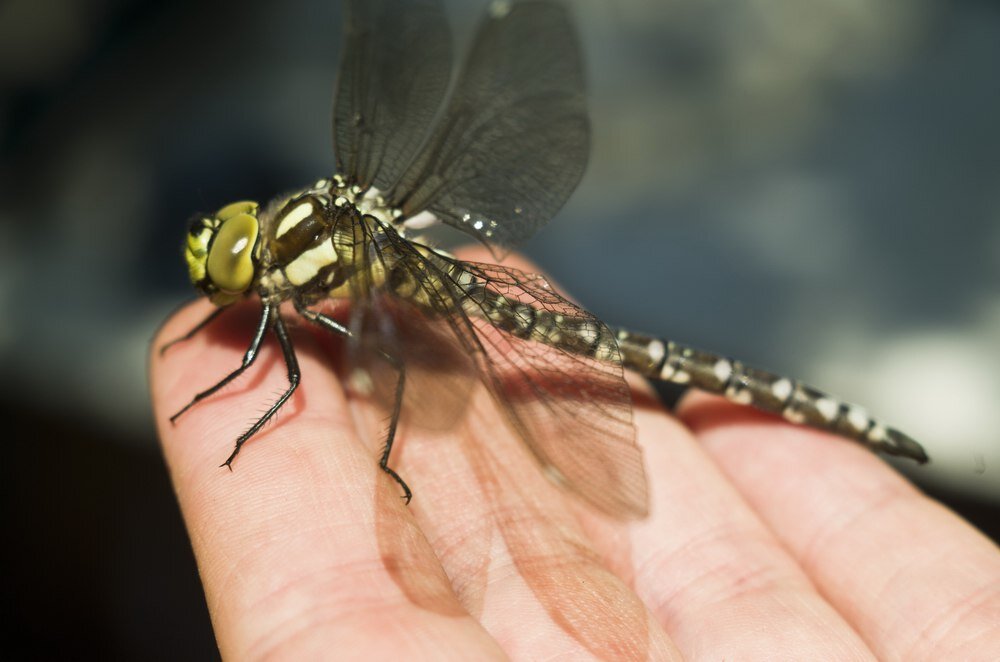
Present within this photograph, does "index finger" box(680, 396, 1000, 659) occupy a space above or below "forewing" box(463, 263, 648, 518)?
below

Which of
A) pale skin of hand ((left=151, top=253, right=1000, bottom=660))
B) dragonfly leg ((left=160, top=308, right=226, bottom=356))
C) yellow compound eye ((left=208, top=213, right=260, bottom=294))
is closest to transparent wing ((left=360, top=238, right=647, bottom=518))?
pale skin of hand ((left=151, top=253, right=1000, bottom=660))

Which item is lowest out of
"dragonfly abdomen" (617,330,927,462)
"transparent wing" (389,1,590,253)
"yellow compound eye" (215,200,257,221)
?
"dragonfly abdomen" (617,330,927,462)

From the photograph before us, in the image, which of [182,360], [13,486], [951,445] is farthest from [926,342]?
[13,486]

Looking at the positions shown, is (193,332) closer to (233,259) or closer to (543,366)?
(233,259)

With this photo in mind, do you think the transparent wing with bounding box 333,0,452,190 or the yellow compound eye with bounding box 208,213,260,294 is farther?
the transparent wing with bounding box 333,0,452,190

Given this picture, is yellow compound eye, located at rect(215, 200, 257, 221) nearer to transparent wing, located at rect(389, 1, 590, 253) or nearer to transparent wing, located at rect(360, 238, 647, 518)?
transparent wing, located at rect(389, 1, 590, 253)

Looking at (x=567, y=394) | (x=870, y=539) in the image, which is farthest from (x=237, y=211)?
(x=870, y=539)
